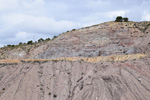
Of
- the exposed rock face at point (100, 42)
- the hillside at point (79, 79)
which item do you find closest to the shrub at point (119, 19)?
the exposed rock face at point (100, 42)

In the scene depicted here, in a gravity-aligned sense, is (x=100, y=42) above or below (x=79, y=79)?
above

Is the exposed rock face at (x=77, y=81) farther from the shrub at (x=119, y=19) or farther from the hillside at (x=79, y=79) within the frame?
the shrub at (x=119, y=19)

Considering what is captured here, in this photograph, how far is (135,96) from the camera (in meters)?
22.8

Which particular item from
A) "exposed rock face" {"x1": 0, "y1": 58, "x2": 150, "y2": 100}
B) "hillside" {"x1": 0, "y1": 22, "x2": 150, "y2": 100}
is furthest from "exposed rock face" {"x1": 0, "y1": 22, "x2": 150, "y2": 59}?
"exposed rock face" {"x1": 0, "y1": 58, "x2": 150, "y2": 100}

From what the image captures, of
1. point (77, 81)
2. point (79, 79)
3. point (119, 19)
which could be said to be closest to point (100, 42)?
point (119, 19)

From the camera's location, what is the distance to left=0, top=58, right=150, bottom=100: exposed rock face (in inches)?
914

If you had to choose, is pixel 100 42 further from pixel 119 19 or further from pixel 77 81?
pixel 77 81

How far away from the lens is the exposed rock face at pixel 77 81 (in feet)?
76.1

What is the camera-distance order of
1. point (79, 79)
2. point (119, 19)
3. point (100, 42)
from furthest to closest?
1. point (119, 19)
2. point (100, 42)
3. point (79, 79)

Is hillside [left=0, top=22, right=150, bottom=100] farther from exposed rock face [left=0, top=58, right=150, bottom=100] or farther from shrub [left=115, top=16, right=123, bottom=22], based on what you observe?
shrub [left=115, top=16, right=123, bottom=22]

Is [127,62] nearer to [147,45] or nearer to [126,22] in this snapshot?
[147,45]

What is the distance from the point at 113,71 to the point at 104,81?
2014 millimetres

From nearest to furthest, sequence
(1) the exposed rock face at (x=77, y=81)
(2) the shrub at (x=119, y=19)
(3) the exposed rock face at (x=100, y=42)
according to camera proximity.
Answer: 1. (1) the exposed rock face at (x=77, y=81)
2. (3) the exposed rock face at (x=100, y=42)
3. (2) the shrub at (x=119, y=19)

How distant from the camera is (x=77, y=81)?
25391 mm
